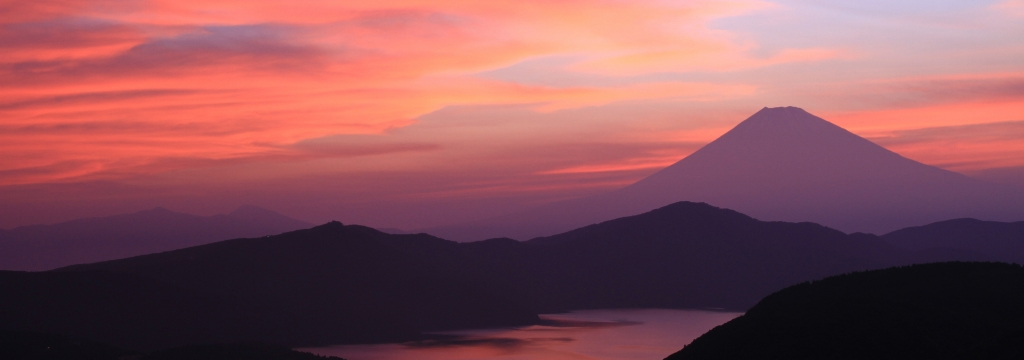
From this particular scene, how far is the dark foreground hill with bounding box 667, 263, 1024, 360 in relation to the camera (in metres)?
62.3

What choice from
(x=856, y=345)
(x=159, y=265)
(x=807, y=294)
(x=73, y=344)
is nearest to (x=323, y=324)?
(x=159, y=265)

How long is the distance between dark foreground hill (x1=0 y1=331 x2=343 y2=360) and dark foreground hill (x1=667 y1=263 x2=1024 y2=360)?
4626 cm

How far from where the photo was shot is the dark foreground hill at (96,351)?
99188 millimetres

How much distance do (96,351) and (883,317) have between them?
78.6 m

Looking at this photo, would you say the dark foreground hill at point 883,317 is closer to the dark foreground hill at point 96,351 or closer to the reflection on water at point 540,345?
the dark foreground hill at point 96,351

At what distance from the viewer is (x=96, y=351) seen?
104125mm

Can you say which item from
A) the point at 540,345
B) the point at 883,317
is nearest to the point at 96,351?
the point at 883,317

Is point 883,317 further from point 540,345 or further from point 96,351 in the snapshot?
point 540,345

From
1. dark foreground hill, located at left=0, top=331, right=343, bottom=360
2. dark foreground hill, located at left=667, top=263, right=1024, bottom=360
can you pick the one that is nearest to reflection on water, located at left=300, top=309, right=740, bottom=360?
dark foreground hill, located at left=0, top=331, right=343, bottom=360

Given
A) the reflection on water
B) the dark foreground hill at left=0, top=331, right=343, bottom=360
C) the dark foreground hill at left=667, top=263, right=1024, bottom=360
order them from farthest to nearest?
the reflection on water → the dark foreground hill at left=0, top=331, right=343, bottom=360 → the dark foreground hill at left=667, top=263, right=1024, bottom=360

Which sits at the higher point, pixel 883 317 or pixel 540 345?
pixel 883 317

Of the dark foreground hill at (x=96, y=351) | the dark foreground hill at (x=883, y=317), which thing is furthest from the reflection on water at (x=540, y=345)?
the dark foreground hill at (x=883, y=317)

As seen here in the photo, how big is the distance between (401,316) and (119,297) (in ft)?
191

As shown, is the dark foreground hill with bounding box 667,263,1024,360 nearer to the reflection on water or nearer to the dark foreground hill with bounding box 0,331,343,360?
the dark foreground hill with bounding box 0,331,343,360
